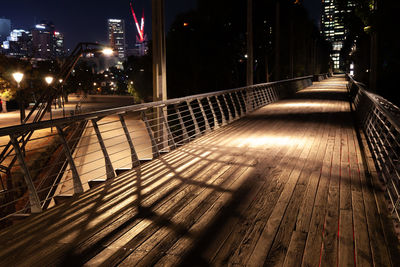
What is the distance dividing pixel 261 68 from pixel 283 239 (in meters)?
45.3

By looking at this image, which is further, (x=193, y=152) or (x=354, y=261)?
(x=193, y=152)

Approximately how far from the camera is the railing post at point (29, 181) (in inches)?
166

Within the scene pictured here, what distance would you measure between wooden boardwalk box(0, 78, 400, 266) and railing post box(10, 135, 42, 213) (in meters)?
0.17

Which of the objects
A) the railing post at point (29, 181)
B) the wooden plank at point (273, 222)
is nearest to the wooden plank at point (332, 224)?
the wooden plank at point (273, 222)

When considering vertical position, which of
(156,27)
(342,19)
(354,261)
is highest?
(342,19)

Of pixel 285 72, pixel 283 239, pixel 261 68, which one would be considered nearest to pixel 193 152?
pixel 283 239

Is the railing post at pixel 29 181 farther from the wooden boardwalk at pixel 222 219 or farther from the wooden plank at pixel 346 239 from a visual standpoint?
the wooden plank at pixel 346 239

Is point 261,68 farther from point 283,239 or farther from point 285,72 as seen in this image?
point 283,239

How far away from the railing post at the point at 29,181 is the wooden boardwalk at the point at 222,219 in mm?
173

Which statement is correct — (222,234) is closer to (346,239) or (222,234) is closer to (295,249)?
(295,249)

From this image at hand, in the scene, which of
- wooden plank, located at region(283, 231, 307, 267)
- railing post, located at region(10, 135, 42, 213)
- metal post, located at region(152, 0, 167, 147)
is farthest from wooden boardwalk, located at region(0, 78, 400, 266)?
metal post, located at region(152, 0, 167, 147)

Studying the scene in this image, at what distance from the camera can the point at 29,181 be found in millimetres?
4328

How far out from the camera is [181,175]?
6090 mm

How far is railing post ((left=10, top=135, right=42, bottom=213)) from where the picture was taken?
4.23 m
